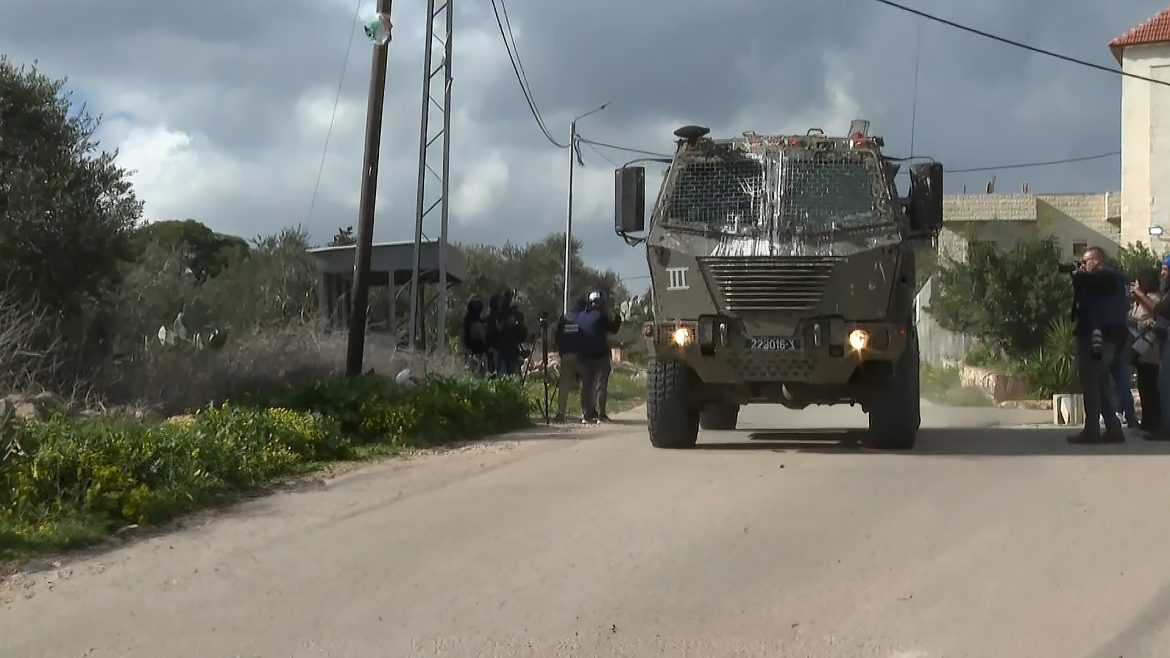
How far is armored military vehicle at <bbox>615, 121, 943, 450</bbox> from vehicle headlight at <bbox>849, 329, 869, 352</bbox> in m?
0.01

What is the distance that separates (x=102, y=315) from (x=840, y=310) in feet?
26.3

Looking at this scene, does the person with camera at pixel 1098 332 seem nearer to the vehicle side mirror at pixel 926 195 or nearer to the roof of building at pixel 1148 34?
the vehicle side mirror at pixel 926 195

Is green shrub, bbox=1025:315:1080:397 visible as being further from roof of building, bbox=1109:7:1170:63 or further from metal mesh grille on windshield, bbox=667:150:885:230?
roof of building, bbox=1109:7:1170:63

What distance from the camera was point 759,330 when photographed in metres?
11.0

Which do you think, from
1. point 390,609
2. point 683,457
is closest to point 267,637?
point 390,609

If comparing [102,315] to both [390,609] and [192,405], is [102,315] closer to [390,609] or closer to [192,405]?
[192,405]

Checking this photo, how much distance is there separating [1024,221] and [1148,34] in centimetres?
598

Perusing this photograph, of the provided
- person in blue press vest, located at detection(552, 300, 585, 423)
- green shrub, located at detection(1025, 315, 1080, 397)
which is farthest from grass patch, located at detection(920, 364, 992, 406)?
person in blue press vest, located at detection(552, 300, 585, 423)

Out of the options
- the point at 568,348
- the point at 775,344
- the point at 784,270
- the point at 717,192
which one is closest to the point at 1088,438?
the point at 775,344

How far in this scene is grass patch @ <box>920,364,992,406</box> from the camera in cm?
2137

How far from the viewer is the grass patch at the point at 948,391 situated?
21373 mm

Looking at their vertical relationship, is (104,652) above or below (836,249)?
below

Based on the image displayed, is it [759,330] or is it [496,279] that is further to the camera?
[496,279]

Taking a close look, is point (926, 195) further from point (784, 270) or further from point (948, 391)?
point (948, 391)
